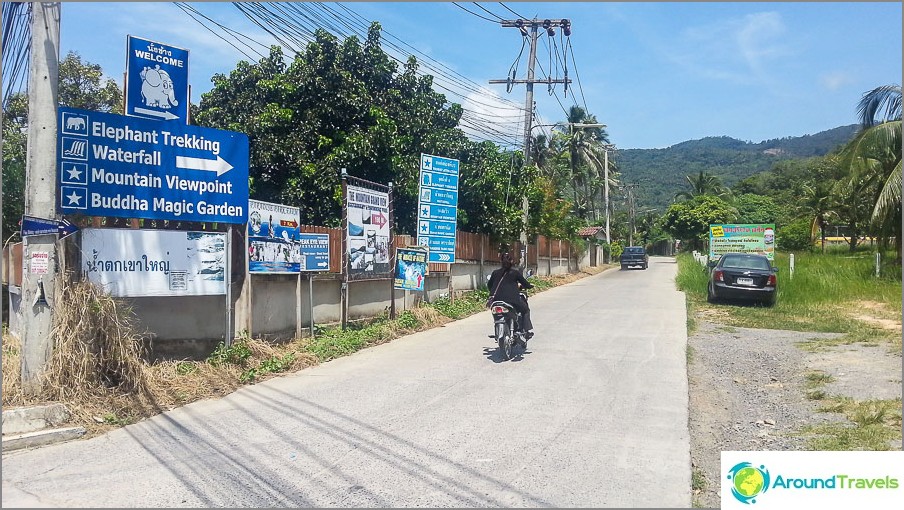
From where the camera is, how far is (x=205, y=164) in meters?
9.16

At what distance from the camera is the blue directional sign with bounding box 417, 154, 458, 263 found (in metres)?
16.0

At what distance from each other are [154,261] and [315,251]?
11.7ft

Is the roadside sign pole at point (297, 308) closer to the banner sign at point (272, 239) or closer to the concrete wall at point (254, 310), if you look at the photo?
the concrete wall at point (254, 310)

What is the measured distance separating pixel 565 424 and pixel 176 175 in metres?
5.75

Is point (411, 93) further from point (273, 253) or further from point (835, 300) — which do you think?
point (835, 300)

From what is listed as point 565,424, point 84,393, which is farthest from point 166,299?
point 565,424

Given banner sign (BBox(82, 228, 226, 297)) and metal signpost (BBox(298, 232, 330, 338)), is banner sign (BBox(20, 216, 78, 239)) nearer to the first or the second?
banner sign (BBox(82, 228, 226, 297))

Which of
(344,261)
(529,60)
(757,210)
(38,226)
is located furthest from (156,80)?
(757,210)

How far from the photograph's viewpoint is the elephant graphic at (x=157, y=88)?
865cm

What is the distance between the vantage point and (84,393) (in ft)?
23.2

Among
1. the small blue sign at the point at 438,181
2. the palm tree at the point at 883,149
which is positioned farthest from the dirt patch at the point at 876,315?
the small blue sign at the point at 438,181

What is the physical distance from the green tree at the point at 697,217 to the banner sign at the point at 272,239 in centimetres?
5110

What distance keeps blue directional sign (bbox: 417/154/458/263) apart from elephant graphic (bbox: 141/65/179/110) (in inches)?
296

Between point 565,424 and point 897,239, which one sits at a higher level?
point 897,239
